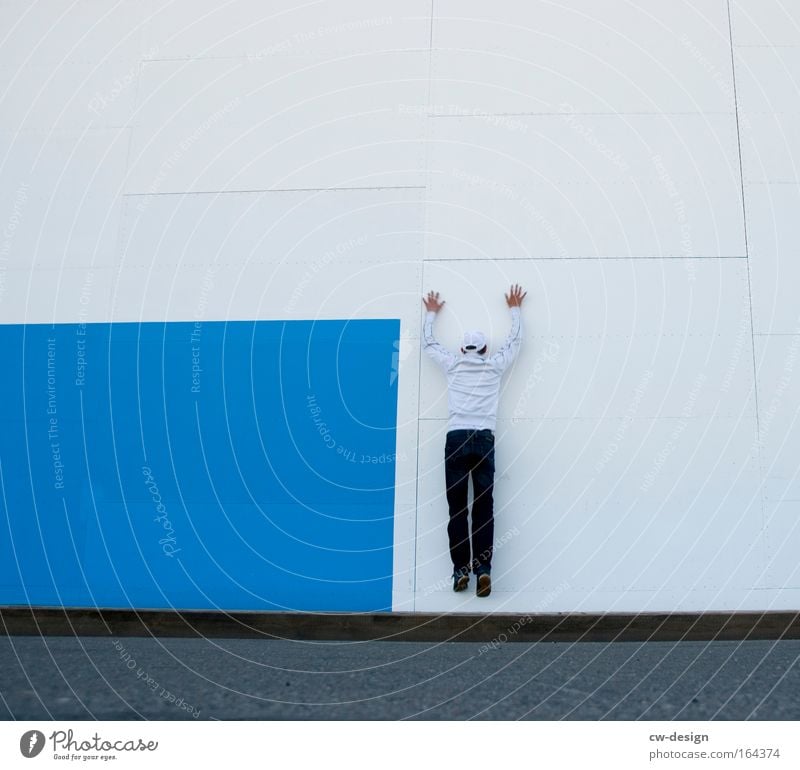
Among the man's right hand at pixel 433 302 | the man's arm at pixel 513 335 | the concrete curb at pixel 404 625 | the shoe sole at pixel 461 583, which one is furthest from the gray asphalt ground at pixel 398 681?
the man's right hand at pixel 433 302

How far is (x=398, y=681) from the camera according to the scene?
353 cm

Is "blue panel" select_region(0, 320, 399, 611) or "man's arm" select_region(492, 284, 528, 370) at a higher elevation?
"man's arm" select_region(492, 284, 528, 370)

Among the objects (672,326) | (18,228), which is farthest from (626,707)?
(18,228)

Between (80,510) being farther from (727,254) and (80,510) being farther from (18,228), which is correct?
(727,254)

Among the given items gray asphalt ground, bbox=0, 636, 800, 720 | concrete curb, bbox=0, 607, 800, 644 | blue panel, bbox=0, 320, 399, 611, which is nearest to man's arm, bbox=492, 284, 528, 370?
blue panel, bbox=0, 320, 399, 611

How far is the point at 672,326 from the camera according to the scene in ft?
17.3

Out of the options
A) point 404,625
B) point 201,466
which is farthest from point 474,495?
point 201,466

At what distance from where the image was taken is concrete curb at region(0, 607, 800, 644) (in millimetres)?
4645

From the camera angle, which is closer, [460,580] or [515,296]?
[460,580]

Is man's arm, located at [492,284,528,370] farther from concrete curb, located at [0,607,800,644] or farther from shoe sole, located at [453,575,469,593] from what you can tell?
concrete curb, located at [0,607,800,644]

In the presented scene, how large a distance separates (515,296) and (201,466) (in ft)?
8.36

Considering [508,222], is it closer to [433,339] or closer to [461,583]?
[433,339]

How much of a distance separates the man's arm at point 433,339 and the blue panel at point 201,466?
10.5 inches
